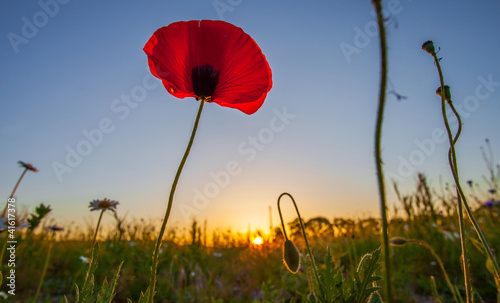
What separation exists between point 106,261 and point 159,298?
1.14m

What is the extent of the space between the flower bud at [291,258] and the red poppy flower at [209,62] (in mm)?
574

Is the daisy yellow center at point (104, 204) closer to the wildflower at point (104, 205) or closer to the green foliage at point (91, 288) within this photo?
the wildflower at point (104, 205)

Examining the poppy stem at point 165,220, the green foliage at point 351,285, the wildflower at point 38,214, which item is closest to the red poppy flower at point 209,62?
the poppy stem at point 165,220

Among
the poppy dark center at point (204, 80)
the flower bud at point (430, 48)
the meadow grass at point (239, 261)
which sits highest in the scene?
the poppy dark center at point (204, 80)

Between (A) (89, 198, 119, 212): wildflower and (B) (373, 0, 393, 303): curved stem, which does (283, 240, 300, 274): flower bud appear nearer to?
(B) (373, 0, 393, 303): curved stem

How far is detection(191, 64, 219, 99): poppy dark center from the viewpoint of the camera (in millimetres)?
1057

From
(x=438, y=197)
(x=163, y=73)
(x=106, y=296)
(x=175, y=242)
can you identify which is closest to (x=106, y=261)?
(x=175, y=242)

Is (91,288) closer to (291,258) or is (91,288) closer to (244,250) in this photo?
(291,258)

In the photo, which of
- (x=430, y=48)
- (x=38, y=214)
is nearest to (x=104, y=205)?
(x=38, y=214)

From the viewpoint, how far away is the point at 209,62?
1.06 meters

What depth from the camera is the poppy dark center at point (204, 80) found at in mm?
1057

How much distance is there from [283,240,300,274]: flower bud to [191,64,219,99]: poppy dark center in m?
0.64

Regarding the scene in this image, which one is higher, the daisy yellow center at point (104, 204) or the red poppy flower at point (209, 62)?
the red poppy flower at point (209, 62)

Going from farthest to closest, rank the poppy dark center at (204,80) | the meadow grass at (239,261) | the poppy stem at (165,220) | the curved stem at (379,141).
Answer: the meadow grass at (239,261) < the poppy dark center at (204,80) < the poppy stem at (165,220) < the curved stem at (379,141)
